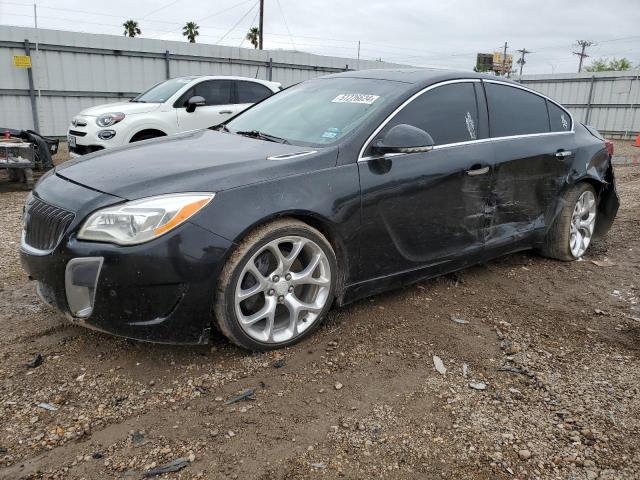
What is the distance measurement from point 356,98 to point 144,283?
1916mm

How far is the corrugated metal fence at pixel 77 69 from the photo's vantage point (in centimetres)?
1300

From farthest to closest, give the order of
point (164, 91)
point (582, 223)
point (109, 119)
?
point (164, 91) < point (109, 119) < point (582, 223)

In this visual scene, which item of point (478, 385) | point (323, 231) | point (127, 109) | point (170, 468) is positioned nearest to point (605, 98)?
point (127, 109)

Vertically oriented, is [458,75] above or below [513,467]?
above

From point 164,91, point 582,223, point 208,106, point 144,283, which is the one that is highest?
point 164,91

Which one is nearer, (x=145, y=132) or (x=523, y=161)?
(x=523, y=161)

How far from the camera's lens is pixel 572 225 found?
4.84 m

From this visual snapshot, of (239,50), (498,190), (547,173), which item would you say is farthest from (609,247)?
(239,50)

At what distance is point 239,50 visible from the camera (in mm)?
16766

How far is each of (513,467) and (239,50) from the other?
53.9 feet

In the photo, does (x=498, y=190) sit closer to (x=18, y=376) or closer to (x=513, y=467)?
(x=513, y=467)

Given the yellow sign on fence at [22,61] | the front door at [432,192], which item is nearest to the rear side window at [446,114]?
the front door at [432,192]

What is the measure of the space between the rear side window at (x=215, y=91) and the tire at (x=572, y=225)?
6.58 meters

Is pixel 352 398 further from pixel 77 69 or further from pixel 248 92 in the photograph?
pixel 77 69
